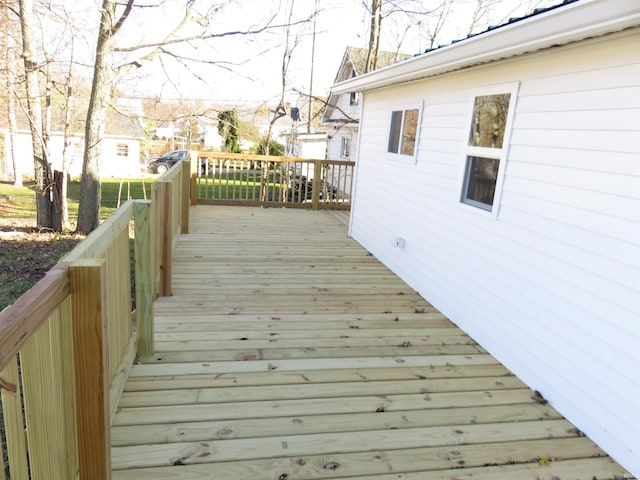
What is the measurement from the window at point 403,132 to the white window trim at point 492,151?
108 centimetres

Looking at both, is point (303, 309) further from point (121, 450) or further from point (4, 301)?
point (4, 301)

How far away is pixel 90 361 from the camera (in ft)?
4.73

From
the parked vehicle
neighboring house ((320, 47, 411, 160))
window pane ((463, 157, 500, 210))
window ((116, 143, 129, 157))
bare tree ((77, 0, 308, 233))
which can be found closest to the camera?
window pane ((463, 157, 500, 210))

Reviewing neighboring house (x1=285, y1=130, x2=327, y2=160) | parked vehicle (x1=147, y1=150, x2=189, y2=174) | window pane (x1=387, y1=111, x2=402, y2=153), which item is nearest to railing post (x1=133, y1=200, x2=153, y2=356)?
window pane (x1=387, y1=111, x2=402, y2=153)

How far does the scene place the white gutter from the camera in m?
1.98

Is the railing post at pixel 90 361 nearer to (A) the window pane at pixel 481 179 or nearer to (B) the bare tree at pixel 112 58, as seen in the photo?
(A) the window pane at pixel 481 179

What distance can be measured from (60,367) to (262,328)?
204 centimetres

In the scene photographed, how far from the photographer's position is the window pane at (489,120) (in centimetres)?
328

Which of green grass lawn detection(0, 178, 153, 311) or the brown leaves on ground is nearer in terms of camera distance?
the brown leaves on ground

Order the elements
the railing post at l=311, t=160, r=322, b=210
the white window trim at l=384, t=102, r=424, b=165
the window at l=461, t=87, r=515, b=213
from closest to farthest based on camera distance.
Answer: the window at l=461, t=87, r=515, b=213 → the white window trim at l=384, t=102, r=424, b=165 → the railing post at l=311, t=160, r=322, b=210

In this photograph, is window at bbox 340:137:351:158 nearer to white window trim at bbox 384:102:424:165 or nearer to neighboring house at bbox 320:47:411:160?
neighboring house at bbox 320:47:411:160

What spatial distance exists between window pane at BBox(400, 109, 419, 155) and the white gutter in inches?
29.1

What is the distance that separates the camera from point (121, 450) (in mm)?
1992

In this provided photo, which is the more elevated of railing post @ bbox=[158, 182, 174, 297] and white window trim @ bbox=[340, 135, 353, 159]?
white window trim @ bbox=[340, 135, 353, 159]
